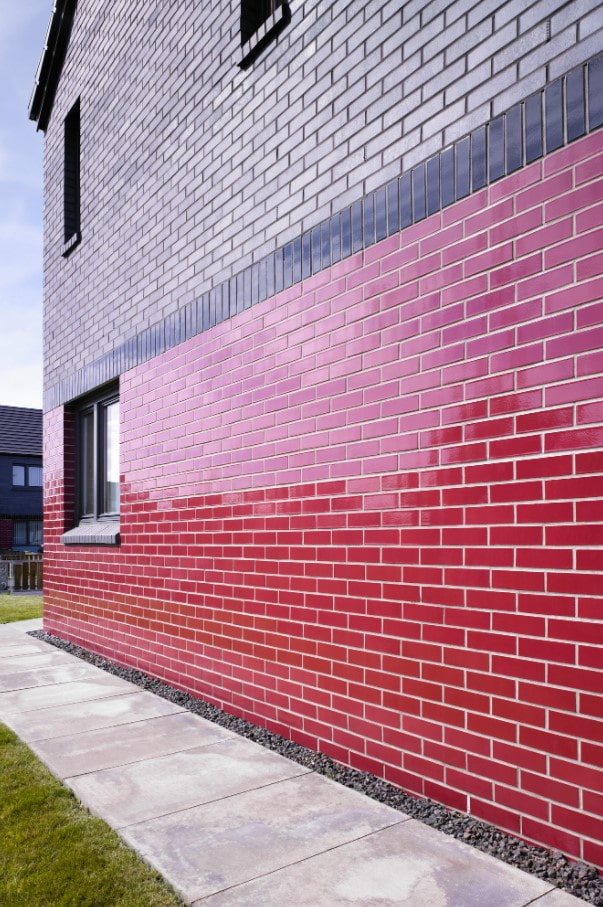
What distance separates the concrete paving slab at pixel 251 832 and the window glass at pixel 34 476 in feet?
110

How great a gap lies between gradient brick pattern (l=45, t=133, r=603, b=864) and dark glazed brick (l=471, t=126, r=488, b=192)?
0.07 m

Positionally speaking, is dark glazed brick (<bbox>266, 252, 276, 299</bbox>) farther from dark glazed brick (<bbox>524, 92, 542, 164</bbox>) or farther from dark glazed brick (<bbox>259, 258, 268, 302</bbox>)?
dark glazed brick (<bbox>524, 92, 542, 164</bbox>)

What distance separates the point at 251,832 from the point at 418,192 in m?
3.22

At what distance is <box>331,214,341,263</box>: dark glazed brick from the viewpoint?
A: 4.36m

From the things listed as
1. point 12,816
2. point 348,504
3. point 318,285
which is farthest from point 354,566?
point 12,816

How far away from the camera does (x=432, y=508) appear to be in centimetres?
361

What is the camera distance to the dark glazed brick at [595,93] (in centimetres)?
293

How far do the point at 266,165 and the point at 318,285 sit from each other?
47.8 inches

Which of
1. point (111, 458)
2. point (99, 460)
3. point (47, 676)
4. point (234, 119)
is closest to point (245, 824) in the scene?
point (47, 676)

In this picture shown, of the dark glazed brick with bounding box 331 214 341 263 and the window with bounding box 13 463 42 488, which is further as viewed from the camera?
the window with bounding box 13 463 42 488

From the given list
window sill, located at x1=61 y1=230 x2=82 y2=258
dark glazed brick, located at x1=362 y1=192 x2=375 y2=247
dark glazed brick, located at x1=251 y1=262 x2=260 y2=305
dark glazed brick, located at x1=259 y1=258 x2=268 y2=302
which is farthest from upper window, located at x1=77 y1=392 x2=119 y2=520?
dark glazed brick, located at x1=362 y1=192 x2=375 y2=247

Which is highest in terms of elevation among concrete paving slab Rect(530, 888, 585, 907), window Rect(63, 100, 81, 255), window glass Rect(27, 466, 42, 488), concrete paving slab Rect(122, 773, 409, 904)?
window Rect(63, 100, 81, 255)

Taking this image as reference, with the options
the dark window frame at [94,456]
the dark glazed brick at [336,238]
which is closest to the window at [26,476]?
the dark window frame at [94,456]

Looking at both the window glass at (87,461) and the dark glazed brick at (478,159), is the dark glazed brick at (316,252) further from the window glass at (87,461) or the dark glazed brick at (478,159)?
the window glass at (87,461)
